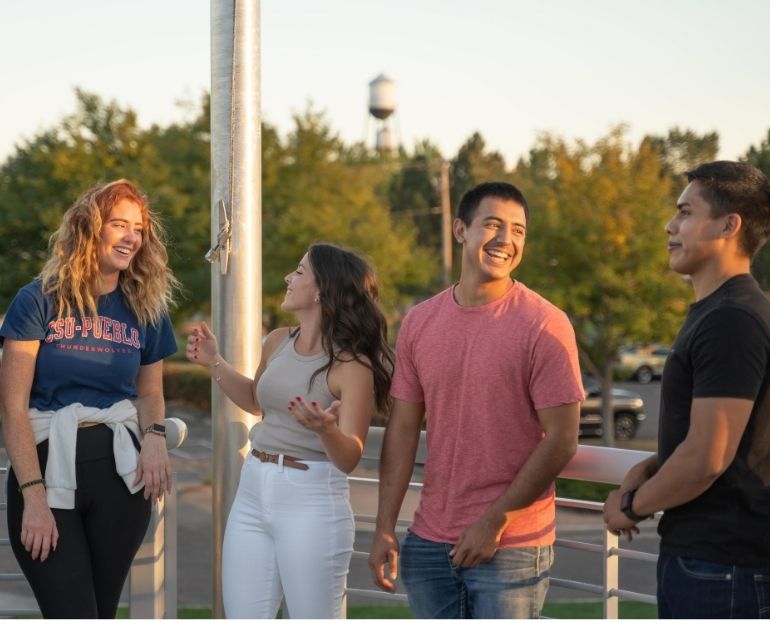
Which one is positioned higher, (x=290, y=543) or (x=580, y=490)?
(x=290, y=543)

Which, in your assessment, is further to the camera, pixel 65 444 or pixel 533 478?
pixel 65 444

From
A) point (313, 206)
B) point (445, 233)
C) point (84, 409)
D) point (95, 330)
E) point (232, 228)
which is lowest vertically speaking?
point (84, 409)

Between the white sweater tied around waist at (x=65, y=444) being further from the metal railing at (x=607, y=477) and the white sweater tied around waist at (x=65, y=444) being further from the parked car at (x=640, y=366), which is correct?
the parked car at (x=640, y=366)

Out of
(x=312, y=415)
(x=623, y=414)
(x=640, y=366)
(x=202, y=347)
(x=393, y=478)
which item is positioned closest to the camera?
(x=312, y=415)

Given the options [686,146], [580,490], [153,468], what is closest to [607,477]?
[153,468]

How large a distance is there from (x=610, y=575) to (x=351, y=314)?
3.79 feet

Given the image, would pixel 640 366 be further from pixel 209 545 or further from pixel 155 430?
pixel 155 430

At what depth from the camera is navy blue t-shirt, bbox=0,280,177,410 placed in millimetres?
3197

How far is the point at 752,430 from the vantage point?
2.35 meters

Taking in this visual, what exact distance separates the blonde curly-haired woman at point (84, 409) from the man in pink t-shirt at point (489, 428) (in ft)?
2.89

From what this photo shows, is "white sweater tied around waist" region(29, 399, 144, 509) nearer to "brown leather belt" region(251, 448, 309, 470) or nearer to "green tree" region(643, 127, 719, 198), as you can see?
"brown leather belt" region(251, 448, 309, 470)

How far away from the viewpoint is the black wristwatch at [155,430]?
346 centimetres

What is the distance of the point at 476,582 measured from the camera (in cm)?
284
